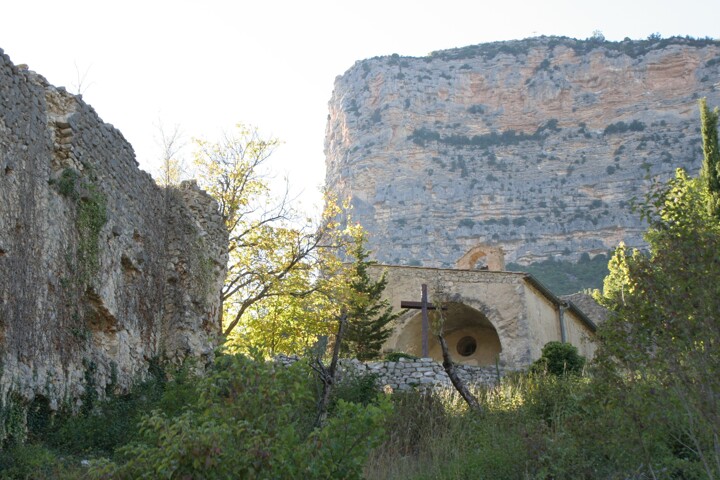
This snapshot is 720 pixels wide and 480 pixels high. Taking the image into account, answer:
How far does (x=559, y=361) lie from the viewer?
21.8m

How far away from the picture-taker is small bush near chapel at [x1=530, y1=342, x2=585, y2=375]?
21166 mm

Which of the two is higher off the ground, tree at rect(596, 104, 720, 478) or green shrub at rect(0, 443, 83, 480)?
tree at rect(596, 104, 720, 478)

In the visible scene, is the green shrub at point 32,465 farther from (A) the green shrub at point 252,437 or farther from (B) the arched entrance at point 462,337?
(B) the arched entrance at point 462,337

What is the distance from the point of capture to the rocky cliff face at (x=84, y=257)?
927 centimetres

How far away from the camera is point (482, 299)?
2856 cm

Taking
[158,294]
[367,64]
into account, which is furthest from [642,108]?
[158,294]

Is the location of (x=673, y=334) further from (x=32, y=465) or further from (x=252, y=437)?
(x=32, y=465)

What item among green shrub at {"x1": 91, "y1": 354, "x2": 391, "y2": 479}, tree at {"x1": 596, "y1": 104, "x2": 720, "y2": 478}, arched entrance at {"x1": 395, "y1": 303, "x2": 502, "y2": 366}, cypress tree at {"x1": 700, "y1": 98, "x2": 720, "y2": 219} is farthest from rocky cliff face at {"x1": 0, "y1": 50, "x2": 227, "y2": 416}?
cypress tree at {"x1": 700, "y1": 98, "x2": 720, "y2": 219}

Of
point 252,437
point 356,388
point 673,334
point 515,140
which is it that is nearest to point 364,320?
point 356,388

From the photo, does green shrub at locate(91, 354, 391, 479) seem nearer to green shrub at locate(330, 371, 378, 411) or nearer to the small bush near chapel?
green shrub at locate(330, 371, 378, 411)

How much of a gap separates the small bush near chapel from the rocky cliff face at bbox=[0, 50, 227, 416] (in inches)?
399

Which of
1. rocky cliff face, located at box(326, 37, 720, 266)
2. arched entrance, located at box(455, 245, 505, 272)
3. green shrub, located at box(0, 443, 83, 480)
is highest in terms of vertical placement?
rocky cliff face, located at box(326, 37, 720, 266)

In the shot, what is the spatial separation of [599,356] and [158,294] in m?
7.43

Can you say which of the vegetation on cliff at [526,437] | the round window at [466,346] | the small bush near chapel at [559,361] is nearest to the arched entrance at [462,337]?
the round window at [466,346]
